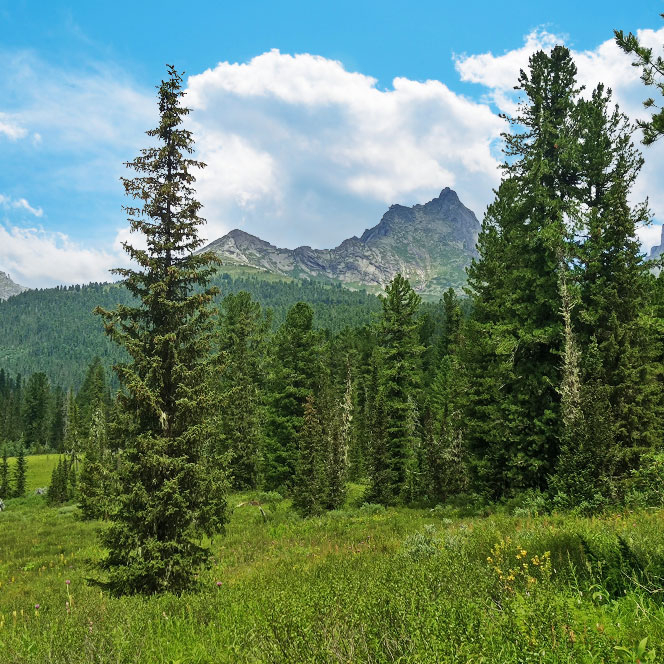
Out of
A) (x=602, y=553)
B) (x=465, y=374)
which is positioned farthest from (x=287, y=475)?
(x=602, y=553)

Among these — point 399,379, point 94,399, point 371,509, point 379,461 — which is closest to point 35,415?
point 94,399

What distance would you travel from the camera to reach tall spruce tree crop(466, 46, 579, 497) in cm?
1791

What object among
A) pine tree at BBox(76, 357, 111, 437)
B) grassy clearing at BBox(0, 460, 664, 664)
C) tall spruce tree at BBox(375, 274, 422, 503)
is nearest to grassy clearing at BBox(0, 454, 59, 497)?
pine tree at BBox(76, 357, 111, 437)

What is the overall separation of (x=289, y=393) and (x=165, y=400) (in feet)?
77.6

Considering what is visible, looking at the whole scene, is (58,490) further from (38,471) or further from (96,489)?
(96,489)

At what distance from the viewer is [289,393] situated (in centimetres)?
3369

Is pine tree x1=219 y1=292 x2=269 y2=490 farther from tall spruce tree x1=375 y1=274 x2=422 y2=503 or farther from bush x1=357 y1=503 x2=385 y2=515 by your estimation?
bush x1=357 y1=503 x2=385 y2=515

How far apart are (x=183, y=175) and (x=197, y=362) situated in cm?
470

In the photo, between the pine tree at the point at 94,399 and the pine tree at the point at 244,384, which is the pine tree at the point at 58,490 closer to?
the pine tree at the point at 94,399

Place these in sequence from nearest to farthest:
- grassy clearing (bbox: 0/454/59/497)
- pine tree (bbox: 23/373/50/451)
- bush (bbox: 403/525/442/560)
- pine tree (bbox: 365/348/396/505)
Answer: bush (bbox: 403/525/442/560), pine tree (bbox: 365/348/396/505), grassy clearing (bbox: 0/454/59/497), pine tree (bbox: 23/373/50/451)

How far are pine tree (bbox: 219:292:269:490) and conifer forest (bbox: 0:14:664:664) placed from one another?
38cm

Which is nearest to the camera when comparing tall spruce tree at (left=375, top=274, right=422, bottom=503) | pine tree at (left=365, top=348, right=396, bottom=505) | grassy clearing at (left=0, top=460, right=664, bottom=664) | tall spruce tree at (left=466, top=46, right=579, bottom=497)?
grassy clearing at (left=0, top=460, right=664, bottom=664)

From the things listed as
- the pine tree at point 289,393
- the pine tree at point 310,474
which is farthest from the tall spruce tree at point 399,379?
the pine tree at point 289,393

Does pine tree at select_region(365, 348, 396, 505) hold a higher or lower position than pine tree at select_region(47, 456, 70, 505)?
higher
